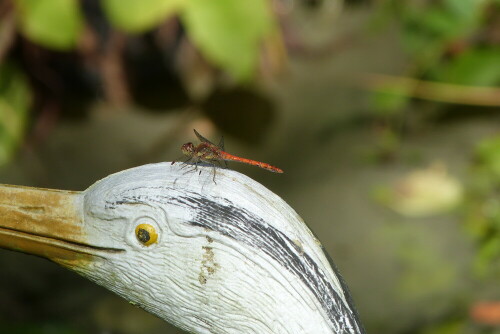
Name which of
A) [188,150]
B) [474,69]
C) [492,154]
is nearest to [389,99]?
[474,69]

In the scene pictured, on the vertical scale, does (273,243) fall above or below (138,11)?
below

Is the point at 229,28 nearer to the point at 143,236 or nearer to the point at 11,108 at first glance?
the point at 11,108

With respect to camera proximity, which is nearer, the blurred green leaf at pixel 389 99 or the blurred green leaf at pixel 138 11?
the blurred green leaf at pixel 138 11

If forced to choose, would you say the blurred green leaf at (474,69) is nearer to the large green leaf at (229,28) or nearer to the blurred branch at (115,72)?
the large green leaf at (229,28)

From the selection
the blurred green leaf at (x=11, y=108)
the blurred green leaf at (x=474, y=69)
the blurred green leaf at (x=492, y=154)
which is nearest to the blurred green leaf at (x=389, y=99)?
the blurred green leaf at (x=474, y=69)

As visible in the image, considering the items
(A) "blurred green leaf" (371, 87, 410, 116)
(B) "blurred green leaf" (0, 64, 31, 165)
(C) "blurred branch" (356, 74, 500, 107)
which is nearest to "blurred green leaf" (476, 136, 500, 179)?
(C) "blurred branch" (356, 74, 500, 107)

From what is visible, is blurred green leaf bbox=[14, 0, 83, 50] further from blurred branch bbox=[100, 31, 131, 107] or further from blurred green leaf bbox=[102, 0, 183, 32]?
blurred branch bbox=[100, 31, 131, 107]
